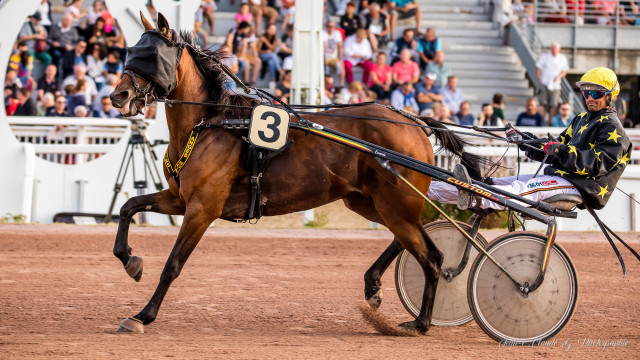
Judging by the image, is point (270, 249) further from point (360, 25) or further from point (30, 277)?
point (360, 25)

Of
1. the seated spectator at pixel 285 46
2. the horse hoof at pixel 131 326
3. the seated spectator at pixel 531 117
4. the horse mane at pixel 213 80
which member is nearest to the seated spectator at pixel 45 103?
the seated spectator at pixel 285 46

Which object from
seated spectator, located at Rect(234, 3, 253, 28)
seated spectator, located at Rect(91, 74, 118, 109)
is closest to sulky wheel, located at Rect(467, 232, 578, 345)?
seated spectator, located at Rect(91, 74, 118, 109)

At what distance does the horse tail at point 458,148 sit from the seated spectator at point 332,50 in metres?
8.37

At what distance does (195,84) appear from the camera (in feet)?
19.1

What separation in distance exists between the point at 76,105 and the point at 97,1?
261cm

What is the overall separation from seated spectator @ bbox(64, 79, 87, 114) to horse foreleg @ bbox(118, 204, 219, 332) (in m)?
7.92

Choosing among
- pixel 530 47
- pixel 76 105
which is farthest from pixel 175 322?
pixel 530 47

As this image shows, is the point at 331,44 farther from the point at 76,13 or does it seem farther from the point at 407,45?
the point at 76,13

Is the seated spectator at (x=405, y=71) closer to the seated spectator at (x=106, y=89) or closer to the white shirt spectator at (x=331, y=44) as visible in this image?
the white shirt spectator at (x=331, y=44)

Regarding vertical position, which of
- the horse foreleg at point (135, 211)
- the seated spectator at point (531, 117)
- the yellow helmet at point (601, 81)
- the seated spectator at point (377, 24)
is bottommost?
the horse foreleg at point (135, 211)

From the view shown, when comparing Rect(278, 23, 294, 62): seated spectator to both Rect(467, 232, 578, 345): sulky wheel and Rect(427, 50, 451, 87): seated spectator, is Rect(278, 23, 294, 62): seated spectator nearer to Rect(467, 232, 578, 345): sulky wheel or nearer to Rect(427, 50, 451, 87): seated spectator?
Rect(427, 50, 451, 87): seated spectator

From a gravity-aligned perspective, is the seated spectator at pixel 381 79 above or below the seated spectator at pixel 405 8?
below

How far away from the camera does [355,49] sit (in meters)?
14.9

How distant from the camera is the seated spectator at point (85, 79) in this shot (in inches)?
523
